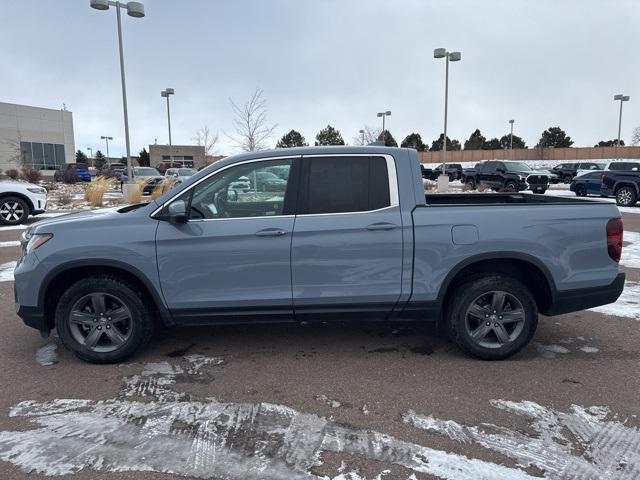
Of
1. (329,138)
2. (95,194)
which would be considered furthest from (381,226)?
(329,138)

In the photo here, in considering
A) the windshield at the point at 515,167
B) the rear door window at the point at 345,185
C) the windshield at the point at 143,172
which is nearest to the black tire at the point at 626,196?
the windshield at the point at 515,167

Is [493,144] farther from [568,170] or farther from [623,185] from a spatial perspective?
[623,185]

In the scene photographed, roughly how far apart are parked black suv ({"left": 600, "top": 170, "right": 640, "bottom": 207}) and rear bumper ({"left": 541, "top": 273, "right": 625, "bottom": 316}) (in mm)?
16467

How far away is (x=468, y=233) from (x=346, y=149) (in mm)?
1250

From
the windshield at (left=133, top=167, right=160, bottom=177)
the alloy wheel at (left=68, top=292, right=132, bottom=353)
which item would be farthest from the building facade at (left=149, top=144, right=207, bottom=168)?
the alloy wheel at (left=68, top=292, right=132, bottom=353)

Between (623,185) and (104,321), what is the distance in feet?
64.2

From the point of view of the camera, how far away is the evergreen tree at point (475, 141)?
87188 millimetres

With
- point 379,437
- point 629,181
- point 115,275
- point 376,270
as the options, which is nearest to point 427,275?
point 376,270

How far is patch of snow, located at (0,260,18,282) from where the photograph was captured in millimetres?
7117

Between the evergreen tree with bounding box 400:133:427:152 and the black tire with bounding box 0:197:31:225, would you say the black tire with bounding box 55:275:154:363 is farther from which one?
the evergreen tree with bounding box 400:133:427:152

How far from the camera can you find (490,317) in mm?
4156

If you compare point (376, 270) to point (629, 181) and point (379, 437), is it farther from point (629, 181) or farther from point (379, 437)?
point (629, 181)

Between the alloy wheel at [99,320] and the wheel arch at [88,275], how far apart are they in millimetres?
197

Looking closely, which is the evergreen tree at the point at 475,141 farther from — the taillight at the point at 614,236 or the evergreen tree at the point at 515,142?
the taillight at the point at 614,236
